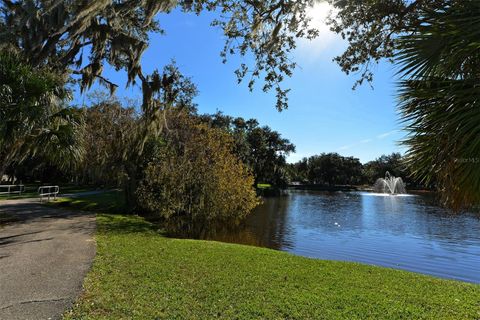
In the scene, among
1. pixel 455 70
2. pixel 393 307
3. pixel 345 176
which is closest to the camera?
pixel 455 70

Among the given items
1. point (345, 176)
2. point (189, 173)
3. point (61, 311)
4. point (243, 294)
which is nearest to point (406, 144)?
point (243, 294)

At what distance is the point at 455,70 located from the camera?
3631 mm

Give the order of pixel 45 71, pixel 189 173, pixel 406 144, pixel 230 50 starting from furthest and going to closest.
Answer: pixel 189 173, pixel 45 71, pixel 230 50, pixel 406 144

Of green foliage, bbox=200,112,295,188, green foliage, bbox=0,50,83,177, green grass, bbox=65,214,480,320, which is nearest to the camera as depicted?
green grass, bbox=65,214,480,320

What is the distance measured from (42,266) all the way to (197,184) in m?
10.8

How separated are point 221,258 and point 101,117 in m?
13.9

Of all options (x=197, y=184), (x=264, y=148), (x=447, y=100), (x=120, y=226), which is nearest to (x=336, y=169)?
(x=264, y=148)

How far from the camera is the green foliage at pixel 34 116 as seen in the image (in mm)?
8547

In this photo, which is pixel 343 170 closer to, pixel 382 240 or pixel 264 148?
pixel 264 148

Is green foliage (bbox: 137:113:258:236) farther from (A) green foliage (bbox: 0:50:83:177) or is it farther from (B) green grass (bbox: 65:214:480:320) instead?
(B) green grass (bbox: 65:214:480:320)

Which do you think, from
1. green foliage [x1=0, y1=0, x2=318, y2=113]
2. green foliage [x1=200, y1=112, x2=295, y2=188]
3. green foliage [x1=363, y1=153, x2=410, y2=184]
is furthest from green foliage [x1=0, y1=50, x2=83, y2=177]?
green foliage [x1=363, y1=153, x2=410, y2=184]

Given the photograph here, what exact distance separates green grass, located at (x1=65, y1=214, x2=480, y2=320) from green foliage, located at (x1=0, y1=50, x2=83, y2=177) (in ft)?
9.91

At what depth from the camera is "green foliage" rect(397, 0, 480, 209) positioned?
311cm

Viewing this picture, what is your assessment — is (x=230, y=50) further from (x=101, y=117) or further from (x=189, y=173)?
(x=101, y=117)
